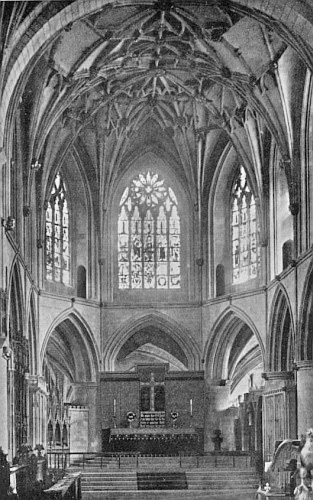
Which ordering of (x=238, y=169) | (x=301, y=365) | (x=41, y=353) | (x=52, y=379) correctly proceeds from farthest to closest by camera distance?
(x=52, y=379) < (x=238, y=169) < (x=41, y=353) < (x=301, y=365)

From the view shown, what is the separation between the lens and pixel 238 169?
38.0 m

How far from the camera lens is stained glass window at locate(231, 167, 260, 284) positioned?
36906 mm

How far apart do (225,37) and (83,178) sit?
33.3 ft

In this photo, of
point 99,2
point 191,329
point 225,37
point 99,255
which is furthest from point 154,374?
point 99,2

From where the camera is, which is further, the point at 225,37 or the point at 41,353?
the point at 41,353

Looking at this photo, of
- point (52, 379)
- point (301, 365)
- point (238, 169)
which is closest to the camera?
point (301, 365)

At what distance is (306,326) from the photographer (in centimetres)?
2992

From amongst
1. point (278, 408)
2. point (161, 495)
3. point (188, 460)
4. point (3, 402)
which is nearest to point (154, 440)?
point (188, 460)

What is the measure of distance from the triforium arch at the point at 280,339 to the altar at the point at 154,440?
3.80 metres

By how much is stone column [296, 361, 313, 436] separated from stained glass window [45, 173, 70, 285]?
37.3 feet

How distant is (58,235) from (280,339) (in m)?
9.67

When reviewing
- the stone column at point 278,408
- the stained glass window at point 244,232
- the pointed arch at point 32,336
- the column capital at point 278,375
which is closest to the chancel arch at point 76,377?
the pointed arch at point 32,336

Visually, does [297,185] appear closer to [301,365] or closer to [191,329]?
[301,365]

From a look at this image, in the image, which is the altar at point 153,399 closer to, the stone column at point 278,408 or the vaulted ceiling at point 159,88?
the stone column at point 278,408
